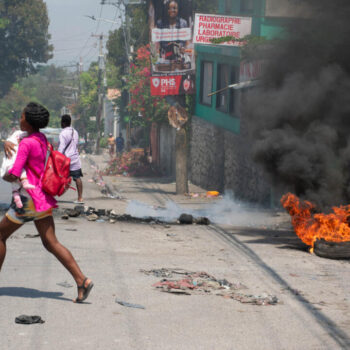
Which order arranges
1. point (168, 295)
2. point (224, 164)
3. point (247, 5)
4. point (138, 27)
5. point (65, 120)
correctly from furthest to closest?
point (138, 27)
point (224, 164)
point (247, 5)
point (65, 120)
point (168, 295)

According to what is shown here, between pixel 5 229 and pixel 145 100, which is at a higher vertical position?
pixel 145 100

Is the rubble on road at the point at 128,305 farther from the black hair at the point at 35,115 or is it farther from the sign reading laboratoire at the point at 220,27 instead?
the sign reading laboratoire at the point at 220,27

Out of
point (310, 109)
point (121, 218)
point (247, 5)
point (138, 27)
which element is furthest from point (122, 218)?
point (138, 27)

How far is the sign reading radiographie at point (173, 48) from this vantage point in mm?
21734

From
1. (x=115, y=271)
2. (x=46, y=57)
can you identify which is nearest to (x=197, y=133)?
(x=115, y=271)

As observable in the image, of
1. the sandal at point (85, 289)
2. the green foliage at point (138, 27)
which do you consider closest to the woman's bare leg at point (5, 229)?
the sandal at point (85, 289)

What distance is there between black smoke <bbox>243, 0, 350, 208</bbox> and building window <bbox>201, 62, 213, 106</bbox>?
1394cm

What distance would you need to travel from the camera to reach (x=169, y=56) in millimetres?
22328

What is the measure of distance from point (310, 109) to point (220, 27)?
34.1 ft

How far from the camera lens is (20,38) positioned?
194 ft

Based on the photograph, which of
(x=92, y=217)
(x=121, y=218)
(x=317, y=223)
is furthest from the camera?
(x=121, y=218)

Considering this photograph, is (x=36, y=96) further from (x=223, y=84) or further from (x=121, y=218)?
(x=121, y=218)

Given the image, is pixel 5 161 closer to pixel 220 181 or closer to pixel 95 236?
pixel 95 236

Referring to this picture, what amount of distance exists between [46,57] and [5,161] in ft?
193
